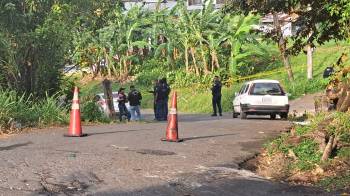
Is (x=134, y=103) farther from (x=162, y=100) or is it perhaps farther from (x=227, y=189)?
(x=227, y=189)

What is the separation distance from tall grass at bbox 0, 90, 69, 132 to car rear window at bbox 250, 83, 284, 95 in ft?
28.4

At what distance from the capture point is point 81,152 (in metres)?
10.3

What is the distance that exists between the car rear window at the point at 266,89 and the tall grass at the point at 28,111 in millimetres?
8650

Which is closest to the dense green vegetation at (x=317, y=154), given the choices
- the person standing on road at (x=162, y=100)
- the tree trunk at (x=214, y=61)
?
the person standing on road at (x=162, y=100)

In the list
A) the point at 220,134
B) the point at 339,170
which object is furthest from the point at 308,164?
the point at 220,134

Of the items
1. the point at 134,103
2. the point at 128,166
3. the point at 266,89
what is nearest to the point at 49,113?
the point at 128,166

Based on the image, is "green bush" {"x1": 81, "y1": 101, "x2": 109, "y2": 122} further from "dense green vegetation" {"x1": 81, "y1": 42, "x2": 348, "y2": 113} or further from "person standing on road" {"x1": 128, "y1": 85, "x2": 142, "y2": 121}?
"dense green vegetation" {"x1": 81, "y1": 42, "x2": 348, "y2": 113}

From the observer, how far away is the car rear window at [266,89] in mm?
22469

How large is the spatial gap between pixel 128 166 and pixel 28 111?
21.0 ft

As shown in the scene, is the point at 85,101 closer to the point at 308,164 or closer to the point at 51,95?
the point at 51,95

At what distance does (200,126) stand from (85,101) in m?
3.66

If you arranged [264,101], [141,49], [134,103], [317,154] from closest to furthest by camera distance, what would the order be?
[317,154] < [264,101] < [134,103] < [141,49]

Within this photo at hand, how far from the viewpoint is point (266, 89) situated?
2266 cm

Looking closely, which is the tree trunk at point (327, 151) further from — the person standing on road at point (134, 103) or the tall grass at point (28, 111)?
the person standing on road at point (134, 103)
